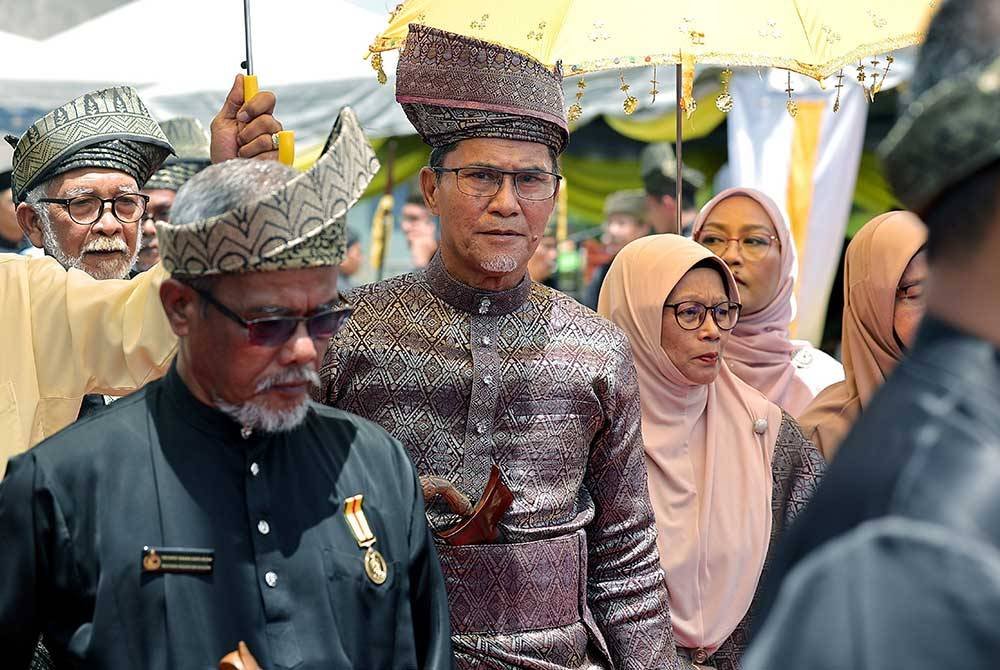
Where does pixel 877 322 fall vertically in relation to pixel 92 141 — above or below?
below

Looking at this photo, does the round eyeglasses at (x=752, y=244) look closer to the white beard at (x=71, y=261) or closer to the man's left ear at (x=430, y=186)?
the man's left ear at (x=430, y=186)

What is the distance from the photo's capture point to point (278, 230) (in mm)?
2715

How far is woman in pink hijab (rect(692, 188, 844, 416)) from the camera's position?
20.0 ft

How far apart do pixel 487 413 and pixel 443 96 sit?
919mm

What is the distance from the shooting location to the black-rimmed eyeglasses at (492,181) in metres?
3.88

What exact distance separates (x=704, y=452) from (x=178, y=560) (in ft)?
8.92

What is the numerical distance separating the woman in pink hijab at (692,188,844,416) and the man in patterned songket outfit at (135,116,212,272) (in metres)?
2.36

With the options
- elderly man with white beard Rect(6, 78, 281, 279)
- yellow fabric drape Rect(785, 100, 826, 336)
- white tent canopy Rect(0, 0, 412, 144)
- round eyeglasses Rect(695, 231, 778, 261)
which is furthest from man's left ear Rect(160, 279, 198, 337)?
yellow fabric drape Rect(785, 100, 826, 336)

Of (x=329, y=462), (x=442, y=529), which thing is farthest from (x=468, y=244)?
(x=329, y=462)

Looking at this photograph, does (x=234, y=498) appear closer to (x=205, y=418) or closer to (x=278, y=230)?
(x=205, y=418)

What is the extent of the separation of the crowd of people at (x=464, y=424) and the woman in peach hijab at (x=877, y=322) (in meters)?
0.01

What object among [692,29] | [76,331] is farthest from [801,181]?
[76,331]

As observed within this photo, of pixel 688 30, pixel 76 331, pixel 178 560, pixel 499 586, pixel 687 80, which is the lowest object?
pixel 499 586

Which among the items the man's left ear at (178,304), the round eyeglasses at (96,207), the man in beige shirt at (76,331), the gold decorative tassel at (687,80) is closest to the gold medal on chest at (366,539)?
the man's left ear at (178,304)
